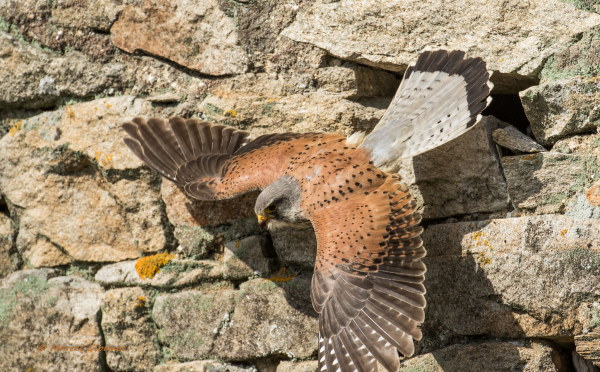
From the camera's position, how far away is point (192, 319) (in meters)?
4.59

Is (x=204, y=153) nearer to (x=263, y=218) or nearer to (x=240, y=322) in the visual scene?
(x=263, y=218)

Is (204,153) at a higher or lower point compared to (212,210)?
higher

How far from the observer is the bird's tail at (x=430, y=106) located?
156 inches


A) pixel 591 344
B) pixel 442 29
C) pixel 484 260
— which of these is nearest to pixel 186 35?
pixel 442 29

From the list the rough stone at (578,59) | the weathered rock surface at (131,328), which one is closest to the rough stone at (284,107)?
the rough stone at (578,59)

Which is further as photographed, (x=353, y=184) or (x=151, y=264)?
(x=151, y=264)

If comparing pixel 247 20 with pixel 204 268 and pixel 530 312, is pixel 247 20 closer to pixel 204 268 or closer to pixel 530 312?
pixel 204 268

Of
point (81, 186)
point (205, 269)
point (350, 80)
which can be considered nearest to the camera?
point (350, 80)

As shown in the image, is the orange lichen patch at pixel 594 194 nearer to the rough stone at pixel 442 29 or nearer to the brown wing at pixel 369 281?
the rough stone at pixel 442 29

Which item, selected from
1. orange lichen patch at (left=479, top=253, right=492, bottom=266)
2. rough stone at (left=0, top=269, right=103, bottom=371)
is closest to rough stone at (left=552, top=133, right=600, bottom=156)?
orange lichen patch at (left=479, top=253, right=492, bottom=266)

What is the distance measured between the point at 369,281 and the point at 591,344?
1.10m

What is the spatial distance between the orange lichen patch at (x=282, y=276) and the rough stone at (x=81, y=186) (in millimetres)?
705

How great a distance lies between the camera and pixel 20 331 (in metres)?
4.86

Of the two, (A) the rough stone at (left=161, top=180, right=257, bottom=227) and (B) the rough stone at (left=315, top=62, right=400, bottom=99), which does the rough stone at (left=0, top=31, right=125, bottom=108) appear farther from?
(B) the rough stone at (left=315, top=62, right=400, bottom=99)
